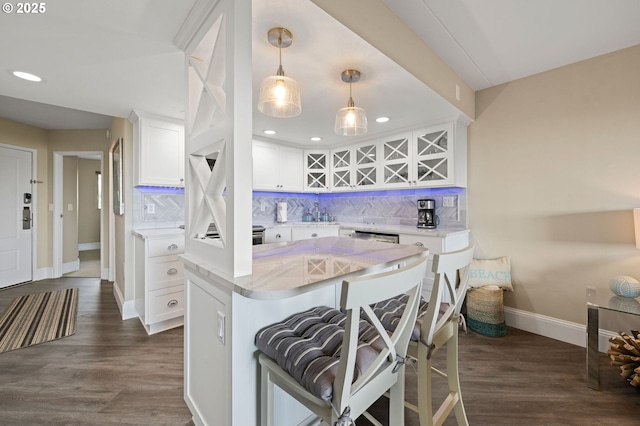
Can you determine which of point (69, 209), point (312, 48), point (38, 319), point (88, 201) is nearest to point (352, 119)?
point (312, 48)

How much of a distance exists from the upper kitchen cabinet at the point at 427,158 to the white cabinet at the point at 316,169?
1.07 m

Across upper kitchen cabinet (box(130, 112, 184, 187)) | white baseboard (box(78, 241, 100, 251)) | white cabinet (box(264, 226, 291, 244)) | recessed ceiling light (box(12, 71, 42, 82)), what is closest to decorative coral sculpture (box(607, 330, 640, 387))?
white cabinet (box(264, 226, 291, 244))

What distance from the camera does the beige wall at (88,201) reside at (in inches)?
259

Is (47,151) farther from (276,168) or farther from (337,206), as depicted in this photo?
(337,206)

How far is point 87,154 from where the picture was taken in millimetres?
4527

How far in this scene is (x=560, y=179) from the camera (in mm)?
2541

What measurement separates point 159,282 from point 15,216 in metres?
3.33

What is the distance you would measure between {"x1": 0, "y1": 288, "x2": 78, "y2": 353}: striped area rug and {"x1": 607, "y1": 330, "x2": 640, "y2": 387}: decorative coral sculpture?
4525mm

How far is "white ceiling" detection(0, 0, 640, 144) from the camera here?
4.78 feet

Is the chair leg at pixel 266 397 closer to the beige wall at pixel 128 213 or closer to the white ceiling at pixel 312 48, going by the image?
the white ceiling at pixel 312 48

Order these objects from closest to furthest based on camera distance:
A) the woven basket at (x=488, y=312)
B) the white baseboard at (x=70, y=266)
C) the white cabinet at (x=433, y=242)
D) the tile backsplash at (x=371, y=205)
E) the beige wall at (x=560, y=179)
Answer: the beige wall at (x=560, y=179) → the woven basket at (x=488, y=312) → the white cabinet at (x=433, y=242) → the tile backsplash at (x=371, y=205) → the white baseboard at (x=70, y=266)

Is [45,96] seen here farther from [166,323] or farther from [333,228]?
[333,228]

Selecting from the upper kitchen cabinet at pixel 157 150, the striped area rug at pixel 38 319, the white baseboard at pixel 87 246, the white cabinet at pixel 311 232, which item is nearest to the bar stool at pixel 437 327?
the white cabinet at pixel 311 232

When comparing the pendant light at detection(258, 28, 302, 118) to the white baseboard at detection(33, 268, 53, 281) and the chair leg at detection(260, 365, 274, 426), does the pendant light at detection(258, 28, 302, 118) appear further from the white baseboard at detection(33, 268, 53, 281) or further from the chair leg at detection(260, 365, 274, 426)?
the white baseboard at detection(33, 268, 53, 281)
